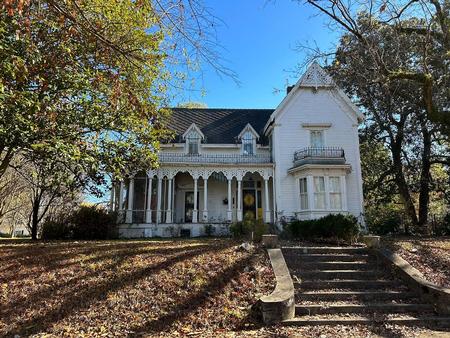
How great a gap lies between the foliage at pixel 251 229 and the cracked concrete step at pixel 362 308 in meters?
4.32

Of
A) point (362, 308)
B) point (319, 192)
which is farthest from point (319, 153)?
point (362, 308)

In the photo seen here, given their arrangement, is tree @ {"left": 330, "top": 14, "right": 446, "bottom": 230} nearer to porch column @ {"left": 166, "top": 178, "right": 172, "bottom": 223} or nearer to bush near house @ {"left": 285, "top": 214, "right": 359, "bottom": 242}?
bush near house @ {"left": 285, "top": 214, "right": 359, "bottom": 242}

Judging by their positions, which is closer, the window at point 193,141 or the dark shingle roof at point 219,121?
the window at point 193,141

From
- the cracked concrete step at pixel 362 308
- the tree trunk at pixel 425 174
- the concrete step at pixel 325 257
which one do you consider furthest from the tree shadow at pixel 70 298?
the tree trunk at pixel 425 174

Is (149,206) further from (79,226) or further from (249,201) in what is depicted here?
(249,201)

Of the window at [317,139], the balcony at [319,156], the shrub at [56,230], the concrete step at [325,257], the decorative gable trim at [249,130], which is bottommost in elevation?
the concrete step at [325,257]

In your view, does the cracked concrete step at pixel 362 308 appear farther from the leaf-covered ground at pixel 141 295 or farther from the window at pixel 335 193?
the window at pixel 335 193

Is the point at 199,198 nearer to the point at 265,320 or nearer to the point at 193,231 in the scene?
the point at 193,231

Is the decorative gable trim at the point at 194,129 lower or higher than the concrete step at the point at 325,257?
higher

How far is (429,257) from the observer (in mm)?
10508

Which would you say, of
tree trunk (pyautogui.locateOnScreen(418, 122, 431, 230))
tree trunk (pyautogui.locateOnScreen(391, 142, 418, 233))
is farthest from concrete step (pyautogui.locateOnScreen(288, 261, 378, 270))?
tree trunk (pyautogui.locateOnScreen(418, 122, 431, 230))

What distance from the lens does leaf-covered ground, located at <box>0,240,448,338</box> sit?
6527mm

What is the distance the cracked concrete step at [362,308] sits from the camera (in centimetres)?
734

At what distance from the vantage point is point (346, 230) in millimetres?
11992
